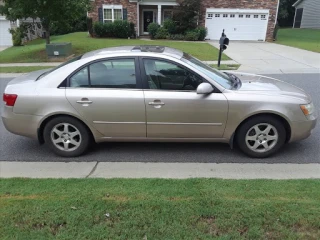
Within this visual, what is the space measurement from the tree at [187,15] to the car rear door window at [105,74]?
20702 millimetres

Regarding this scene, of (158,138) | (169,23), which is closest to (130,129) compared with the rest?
(158,138)

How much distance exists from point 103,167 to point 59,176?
0.58 metres

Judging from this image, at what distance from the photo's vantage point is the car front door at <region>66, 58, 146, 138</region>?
3.91 m

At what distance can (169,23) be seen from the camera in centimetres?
2338

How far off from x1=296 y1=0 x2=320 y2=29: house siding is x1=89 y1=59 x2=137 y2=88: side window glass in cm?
4498

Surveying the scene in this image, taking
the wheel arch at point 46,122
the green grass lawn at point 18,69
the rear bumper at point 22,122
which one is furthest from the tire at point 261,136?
the green grass lawn at point 18,69

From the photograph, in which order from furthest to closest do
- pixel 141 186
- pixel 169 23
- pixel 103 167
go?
pixel 169 23 < pixel 103 167 < pixel 141 186

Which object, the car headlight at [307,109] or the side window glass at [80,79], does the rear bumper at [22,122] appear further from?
the car headlight at [307,109]

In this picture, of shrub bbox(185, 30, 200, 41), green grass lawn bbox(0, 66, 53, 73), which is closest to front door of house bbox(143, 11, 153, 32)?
shrub bbox(185, 30, 200, 41)

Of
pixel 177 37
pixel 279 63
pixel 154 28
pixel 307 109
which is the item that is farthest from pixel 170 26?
pixel 307 109

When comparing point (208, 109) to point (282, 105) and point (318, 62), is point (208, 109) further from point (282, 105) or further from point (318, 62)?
point (318, 62)

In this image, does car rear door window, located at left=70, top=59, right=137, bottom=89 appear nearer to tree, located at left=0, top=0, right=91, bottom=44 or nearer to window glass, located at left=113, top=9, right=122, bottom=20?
tree, located at left=0, top=0, right=91, bottom=44

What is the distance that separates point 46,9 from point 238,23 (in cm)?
1666

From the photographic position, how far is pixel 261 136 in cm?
405
